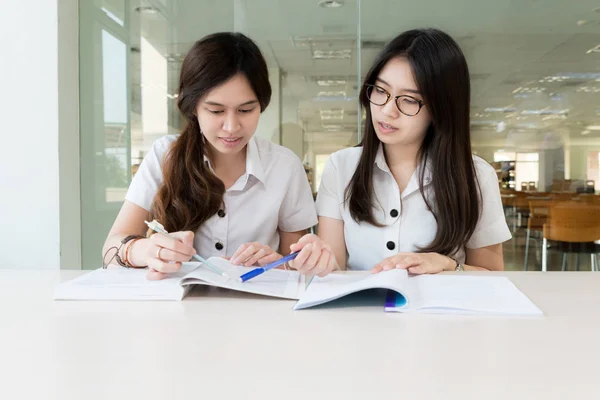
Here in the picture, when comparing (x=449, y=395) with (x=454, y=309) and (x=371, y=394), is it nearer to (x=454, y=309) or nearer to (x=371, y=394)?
(x=371, y=394)

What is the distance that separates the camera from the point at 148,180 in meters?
1.57

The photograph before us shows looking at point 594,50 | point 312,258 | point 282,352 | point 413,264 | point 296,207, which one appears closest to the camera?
point 282,352

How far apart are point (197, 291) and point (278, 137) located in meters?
2.55

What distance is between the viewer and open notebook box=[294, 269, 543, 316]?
0.87 m

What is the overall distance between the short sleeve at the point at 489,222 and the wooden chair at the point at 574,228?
7.34 ft

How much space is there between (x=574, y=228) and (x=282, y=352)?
133 inches

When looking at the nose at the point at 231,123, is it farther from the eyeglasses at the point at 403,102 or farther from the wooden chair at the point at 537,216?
the wooden chair at the point at 537,216

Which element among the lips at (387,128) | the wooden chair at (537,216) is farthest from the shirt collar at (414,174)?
the wooden chair at (537,216)

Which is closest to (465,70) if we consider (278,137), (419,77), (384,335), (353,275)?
(419,77)

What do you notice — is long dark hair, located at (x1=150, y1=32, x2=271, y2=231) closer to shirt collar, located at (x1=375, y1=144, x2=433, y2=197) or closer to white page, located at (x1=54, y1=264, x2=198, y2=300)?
shirt collar, located at (x1=375, y1=144, x2=433, y2=197)

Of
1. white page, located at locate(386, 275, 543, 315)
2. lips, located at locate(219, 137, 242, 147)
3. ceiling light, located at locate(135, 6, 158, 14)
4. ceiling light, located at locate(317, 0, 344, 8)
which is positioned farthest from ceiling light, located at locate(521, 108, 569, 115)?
white page, located at locate(386, 275, 543, 315)

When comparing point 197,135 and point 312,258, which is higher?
point 197,135

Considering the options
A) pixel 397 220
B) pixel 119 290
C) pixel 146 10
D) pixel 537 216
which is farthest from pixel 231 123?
pixel 537 216

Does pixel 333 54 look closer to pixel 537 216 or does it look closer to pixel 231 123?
pixel 537 216
